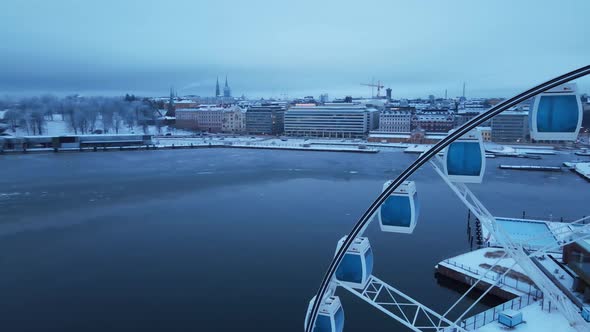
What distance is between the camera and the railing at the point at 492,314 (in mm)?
3221

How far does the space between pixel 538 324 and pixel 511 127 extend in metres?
19.4

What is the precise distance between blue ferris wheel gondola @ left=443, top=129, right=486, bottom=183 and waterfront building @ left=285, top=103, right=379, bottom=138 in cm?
2272

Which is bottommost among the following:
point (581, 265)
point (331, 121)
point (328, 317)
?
point (581, 265)

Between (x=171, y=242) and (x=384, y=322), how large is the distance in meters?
3.01

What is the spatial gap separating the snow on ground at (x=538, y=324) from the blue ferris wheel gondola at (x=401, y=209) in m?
2.13

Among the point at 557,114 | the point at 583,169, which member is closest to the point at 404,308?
the point at 557,114

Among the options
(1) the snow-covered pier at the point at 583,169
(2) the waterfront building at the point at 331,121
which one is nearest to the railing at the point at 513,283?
(1) the snow-covered pier at the point at 583,169

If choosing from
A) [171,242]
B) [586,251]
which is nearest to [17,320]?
[171,242]

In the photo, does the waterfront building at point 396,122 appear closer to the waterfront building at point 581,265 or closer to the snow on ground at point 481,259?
the snow on ground at point 481,259

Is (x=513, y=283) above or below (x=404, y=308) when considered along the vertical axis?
above

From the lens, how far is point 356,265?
154cm

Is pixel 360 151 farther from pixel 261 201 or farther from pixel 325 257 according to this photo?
pixel 325 257

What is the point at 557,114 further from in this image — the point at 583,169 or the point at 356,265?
the point at 583,169

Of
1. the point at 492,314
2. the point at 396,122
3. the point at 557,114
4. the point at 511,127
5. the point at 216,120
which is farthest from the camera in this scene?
the point at 216,120
